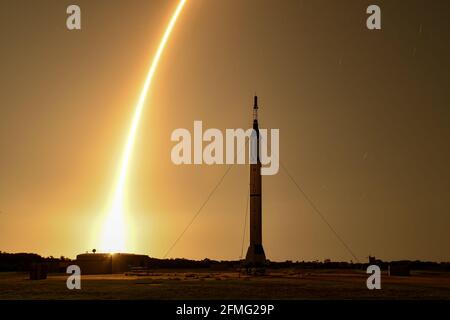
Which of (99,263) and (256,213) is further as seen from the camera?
(99,263)

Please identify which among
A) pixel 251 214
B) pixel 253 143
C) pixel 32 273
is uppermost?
Result: pixel 253 143

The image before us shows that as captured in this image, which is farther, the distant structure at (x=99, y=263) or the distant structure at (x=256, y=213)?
the distant structure at (x=99, y=263)

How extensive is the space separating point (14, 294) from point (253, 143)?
1487 inches

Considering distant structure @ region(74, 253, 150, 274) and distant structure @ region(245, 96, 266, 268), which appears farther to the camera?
distant structure @ region(74, 253, 150, 274)

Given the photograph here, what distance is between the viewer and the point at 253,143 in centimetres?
6831

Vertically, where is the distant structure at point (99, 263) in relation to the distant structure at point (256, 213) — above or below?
below

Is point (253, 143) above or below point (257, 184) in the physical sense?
above

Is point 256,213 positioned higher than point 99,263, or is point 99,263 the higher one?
point 256,213

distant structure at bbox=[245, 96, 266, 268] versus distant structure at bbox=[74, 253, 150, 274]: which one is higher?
distant structure at bbox=[245, 96, 266, 268]
